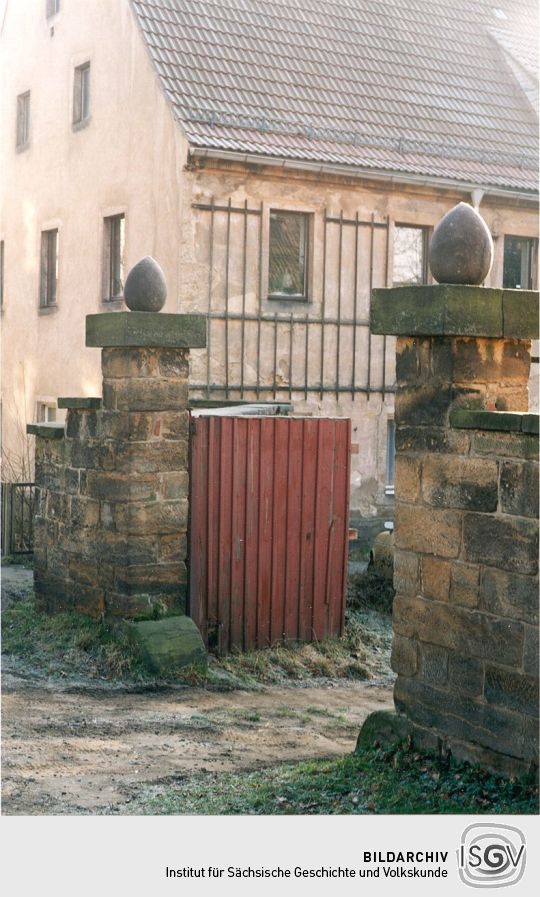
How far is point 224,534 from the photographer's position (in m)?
9.60

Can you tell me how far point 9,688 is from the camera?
8414mm

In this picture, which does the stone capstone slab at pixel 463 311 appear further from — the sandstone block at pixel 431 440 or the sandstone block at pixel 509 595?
the sandstone block at pixel 509 595

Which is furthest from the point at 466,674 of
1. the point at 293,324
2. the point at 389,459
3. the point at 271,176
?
the point at 389,459

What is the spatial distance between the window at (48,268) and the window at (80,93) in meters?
1.99

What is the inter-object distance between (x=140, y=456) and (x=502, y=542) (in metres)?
4.09

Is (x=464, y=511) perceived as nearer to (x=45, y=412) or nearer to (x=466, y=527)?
(x=466, y=527)

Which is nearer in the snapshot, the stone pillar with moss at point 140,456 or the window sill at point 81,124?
the stone pillar with moss at point 140,456

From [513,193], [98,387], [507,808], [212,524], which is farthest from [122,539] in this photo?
[513,193]

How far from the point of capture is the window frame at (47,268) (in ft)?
63.9

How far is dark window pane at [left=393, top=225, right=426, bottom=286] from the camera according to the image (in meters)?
16.9

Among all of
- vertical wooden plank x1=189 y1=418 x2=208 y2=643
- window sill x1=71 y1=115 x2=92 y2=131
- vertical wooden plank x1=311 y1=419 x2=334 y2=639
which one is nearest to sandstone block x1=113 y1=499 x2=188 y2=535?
vertical wooden plank x1=189 y1=418 x2=208 y2=643

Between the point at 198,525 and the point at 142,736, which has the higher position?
the point at 198,525

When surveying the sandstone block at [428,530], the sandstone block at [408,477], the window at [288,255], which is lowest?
the sandstone block at [428,530]
